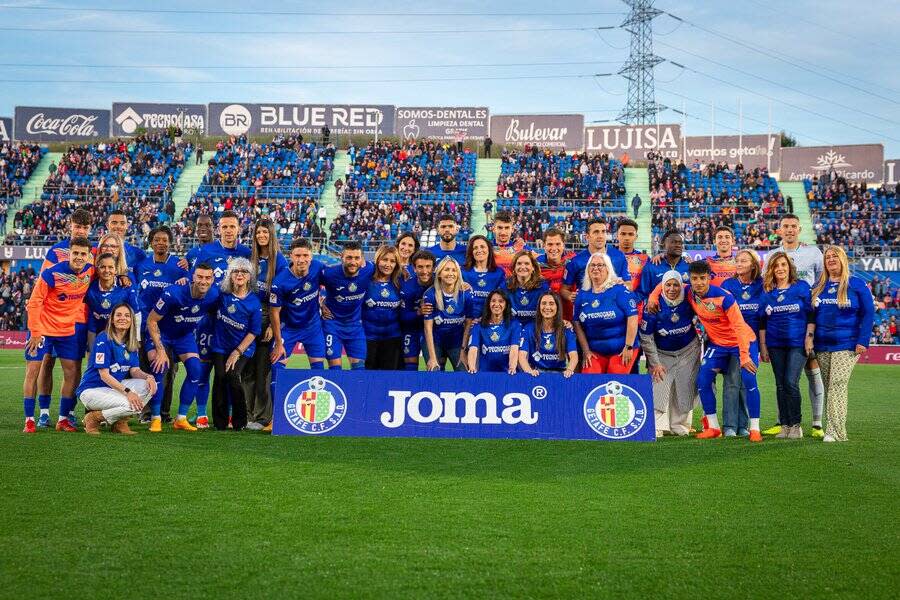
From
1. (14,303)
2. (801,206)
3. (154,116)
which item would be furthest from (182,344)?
(154,116)

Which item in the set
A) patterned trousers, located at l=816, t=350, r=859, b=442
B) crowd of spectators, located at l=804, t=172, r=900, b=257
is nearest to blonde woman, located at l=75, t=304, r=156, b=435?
patterned trousers, located at l=816, t=350, r=859, b=442

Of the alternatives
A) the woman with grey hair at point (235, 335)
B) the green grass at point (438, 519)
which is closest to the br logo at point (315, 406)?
the green grass at point (438, 519)

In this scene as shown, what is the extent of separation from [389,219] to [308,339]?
2722 cm

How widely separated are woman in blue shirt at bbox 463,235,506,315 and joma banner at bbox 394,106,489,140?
1580 inches

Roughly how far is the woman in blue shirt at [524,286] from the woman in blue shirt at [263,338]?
2.41 meters

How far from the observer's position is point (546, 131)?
4906 centimetres

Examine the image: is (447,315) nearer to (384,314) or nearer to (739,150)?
(384,314)

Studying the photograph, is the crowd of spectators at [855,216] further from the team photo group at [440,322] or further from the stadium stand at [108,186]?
the team photo group at [440,322]

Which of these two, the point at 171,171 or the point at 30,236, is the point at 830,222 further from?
the point at 30,236

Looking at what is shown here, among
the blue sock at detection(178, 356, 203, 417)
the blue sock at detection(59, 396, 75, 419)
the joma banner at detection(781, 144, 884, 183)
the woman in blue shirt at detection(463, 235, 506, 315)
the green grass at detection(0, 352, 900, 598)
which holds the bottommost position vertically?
the green grass at detection(0, 352, 900, 598)

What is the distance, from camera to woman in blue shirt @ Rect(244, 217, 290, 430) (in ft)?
30.2

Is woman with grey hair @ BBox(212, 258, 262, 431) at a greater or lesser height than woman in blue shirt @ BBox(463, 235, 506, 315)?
lesser

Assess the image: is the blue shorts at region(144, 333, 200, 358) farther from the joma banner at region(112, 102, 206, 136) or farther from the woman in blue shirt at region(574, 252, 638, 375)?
the joma banner at region(112, 102, 206, 136)

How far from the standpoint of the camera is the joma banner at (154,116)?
1972 inches
